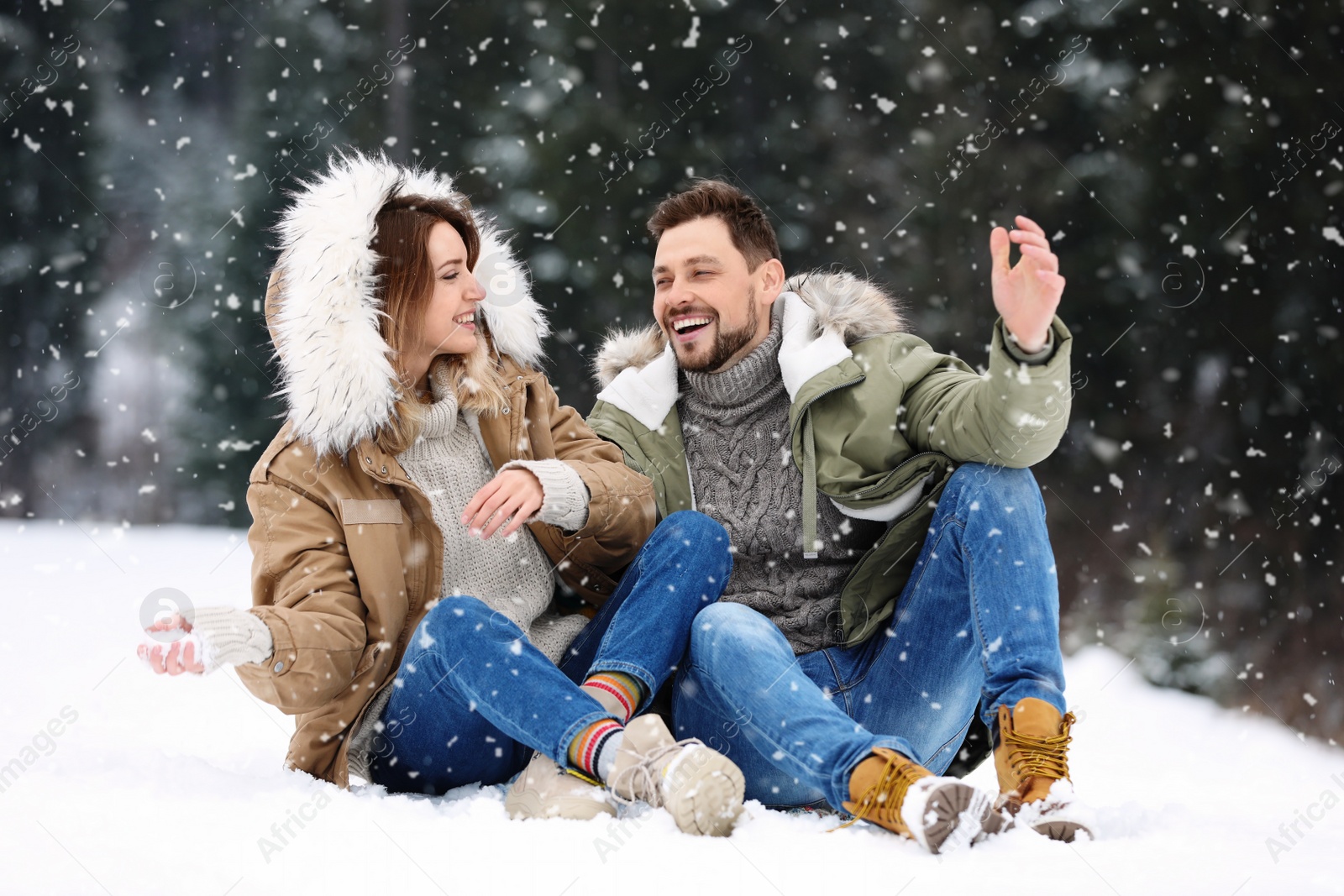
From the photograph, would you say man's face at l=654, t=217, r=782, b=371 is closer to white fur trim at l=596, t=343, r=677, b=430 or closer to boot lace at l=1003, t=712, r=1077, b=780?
white fur trim at l=596, t=343, r=677, b=430

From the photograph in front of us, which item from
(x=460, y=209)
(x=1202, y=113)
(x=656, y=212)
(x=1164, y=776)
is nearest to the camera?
(x=460, y=209)

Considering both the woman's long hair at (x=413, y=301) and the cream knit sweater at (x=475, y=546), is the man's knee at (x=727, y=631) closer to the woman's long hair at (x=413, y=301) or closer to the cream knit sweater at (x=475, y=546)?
the cream knit sweater at (x=475, y=546)

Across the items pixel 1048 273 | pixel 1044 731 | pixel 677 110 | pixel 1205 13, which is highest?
pixel 1205 13

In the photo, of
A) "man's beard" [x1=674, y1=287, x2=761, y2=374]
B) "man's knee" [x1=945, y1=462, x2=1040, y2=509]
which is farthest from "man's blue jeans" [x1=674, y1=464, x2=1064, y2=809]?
"man's beard" [x1=674, y1=287, x2=761, y2=374]

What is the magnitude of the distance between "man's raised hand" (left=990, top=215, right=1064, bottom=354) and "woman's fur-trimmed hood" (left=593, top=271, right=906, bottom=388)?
1.83 feet

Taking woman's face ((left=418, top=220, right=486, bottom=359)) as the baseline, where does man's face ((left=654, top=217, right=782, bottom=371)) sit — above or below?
above

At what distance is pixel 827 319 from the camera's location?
260cm

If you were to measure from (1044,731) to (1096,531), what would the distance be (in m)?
4.66

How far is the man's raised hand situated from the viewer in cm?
195

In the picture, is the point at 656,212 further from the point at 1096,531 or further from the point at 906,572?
the point at 1096,531

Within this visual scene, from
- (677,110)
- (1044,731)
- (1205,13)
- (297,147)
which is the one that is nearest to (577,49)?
(677,110)

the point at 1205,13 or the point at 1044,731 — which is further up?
the point at 1205,13

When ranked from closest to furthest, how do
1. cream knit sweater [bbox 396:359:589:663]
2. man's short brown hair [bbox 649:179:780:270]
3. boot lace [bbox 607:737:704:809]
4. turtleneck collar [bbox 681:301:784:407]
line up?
1. boot lace [bbox 607:737:704:809]
2. cream knit sweater [bbox 396:359:589:663]
3. turtleneck collar [bbox 681:301:784:407]
4. man's short brown hair [bbox 649:179:780:270]

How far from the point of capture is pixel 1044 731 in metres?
1.79
